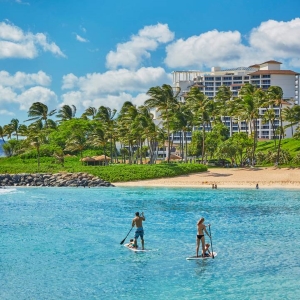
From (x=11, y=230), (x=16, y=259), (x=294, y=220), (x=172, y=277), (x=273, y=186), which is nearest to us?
(x=172, y=277)

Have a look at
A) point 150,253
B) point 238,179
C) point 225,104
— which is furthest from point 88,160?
point 150,253

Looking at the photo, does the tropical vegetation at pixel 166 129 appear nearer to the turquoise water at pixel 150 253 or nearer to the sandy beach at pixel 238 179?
the sandy beach at pixel 238 179

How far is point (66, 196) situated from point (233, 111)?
5509 cm

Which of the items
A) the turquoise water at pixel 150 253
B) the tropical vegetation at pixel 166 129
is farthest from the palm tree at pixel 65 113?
the turquoise water at pixel 150 253

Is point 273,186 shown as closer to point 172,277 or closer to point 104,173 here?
point 104,173

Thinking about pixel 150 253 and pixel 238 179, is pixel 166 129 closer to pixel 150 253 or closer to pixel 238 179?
pixel 238 179

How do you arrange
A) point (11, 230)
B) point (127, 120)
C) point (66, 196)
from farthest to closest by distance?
point (127, 120), point (66, 196), point (11, 230)

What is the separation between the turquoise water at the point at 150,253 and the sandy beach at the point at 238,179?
24385mm

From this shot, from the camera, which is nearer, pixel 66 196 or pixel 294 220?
pixel 294 220

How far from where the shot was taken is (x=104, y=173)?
8556cm

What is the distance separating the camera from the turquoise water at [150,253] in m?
21.0

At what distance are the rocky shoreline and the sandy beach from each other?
3.55 m

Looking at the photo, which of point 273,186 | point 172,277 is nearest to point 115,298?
point 172,277

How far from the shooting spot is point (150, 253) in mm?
27656
